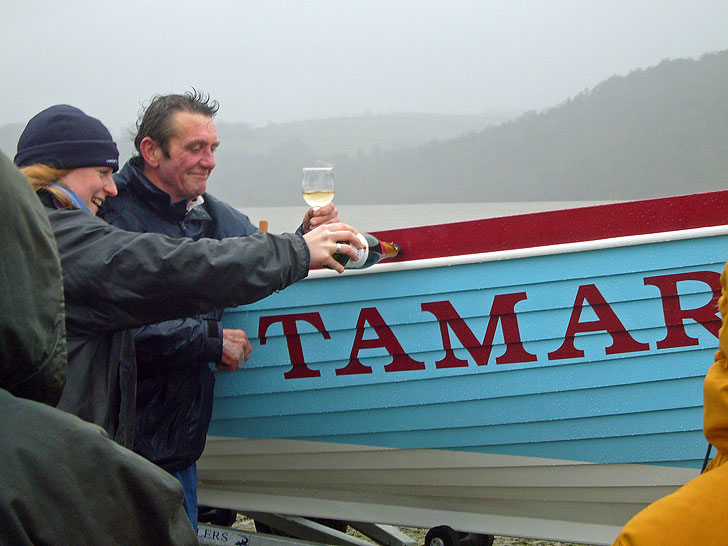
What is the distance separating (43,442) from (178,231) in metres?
1.99

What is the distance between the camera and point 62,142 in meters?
2.07

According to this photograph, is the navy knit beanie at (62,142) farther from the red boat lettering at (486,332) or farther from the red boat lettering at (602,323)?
the red boat lettering at (602,323)

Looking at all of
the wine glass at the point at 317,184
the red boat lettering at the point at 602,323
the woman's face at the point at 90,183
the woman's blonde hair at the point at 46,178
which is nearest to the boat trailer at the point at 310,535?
the red boat lettering at the point at 602,323

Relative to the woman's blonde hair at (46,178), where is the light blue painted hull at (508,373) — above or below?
below

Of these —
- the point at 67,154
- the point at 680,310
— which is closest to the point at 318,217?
the point at 67,154

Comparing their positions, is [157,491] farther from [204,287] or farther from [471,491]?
[471,491]

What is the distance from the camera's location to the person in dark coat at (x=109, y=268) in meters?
1.88

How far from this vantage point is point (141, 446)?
2598 mm

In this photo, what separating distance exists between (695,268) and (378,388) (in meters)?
1.15

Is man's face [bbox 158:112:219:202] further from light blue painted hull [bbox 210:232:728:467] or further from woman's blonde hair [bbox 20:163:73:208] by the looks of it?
woman's blonde hair [bbox 20:163:73:208]

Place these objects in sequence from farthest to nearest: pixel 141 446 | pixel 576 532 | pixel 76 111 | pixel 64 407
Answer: pixel 576 532
pixel 141 446
pixel 76 111
pixel 64 407

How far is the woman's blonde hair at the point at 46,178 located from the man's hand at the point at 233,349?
955 millimetres

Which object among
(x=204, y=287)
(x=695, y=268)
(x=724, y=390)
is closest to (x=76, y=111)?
(x=204, y=287)

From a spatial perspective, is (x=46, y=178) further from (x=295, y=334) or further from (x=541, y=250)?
(x=541, y=250)
